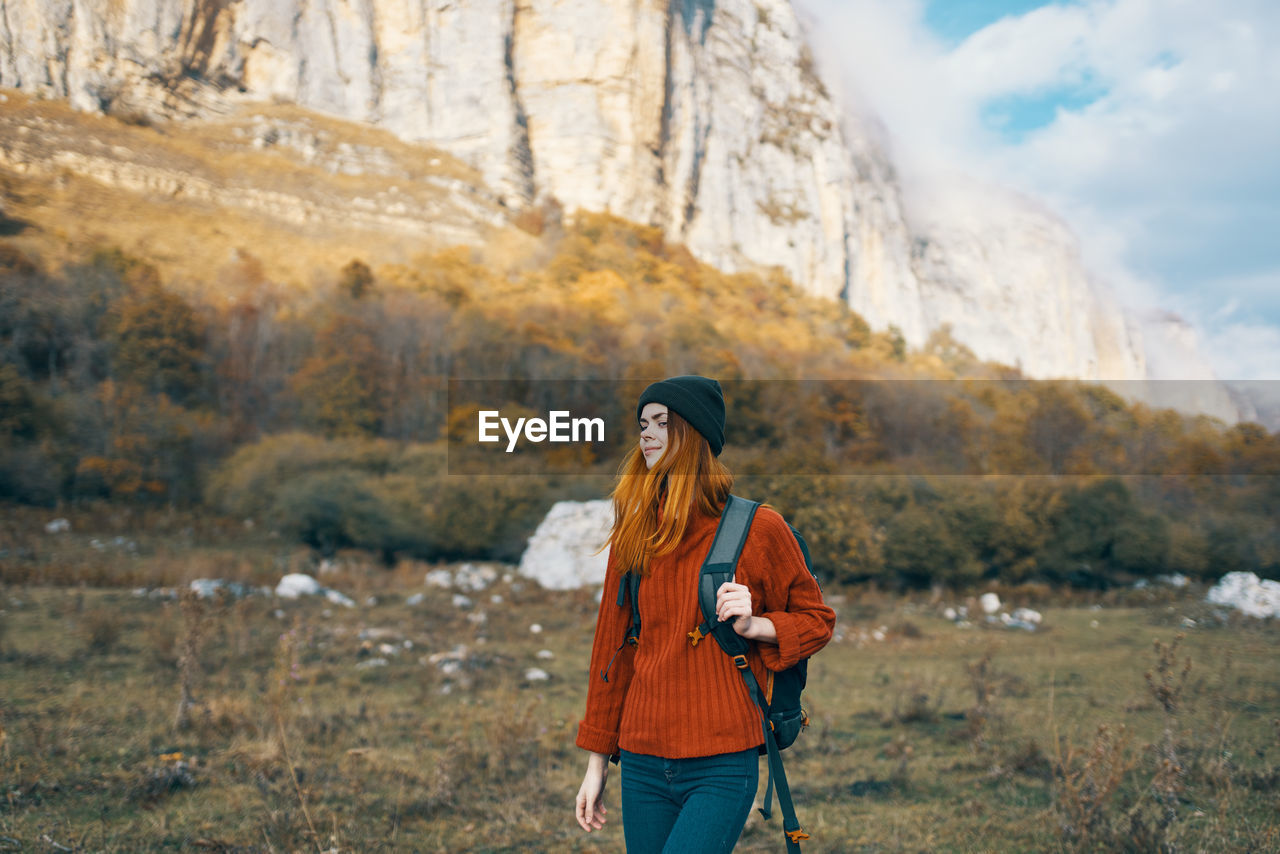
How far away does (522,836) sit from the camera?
402 cm

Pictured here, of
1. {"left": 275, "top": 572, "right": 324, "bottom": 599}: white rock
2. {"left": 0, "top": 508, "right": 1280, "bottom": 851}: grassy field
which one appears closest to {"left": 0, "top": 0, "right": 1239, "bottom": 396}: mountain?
{"left": 275, "top": 572, "right": 324, "bottom": 599}: white rock

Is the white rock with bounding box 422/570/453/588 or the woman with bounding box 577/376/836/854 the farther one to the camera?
the white rock with bounding box 422/570/453/588

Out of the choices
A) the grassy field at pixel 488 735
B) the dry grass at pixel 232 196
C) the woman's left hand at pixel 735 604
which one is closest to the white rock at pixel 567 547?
the grassy field at pixel 488 735

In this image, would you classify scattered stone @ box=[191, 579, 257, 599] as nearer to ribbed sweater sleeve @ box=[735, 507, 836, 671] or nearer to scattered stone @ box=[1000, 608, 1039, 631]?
ribbed sweater sleeve @ box=[735, 507, 836, 671]

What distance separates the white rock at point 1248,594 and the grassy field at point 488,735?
357cm

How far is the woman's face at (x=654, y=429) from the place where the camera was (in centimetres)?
181

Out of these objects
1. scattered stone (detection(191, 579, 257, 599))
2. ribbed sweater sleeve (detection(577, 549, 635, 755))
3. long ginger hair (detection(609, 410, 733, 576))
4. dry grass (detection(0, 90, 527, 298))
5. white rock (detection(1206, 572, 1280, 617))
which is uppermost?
dry grass (detection(0, 90, 527, 298))

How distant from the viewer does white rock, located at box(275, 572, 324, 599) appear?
1260 centimetres

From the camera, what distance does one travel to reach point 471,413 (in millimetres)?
23969

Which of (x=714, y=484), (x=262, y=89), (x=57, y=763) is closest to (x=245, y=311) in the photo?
(x=57, y=763)

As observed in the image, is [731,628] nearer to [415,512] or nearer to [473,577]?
[473,577]

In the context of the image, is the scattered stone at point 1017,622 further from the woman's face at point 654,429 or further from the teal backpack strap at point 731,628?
the woman's face at point 654,429

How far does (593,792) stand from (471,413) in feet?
74.9

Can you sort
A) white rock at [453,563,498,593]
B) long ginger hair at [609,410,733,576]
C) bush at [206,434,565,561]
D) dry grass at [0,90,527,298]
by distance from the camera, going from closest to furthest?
long ginger hair at [609,410,733,576] → white rock at [453,563,498,593] → bush at [206,434,565,561] → dry grass at [0,90,527,298]
